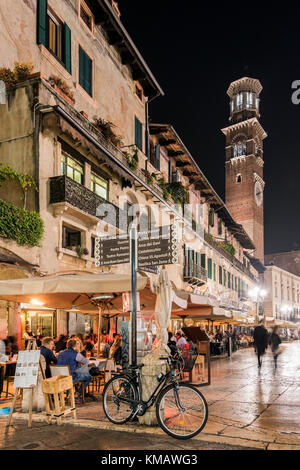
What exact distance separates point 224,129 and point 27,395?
70.6 metres

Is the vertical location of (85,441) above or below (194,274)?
below

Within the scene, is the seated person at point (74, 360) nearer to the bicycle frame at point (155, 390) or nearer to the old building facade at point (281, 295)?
the bicycle frame at point (155, 390)

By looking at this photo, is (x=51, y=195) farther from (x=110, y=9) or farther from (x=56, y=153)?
(x=110, y=9)

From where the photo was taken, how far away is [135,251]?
7.46 meters

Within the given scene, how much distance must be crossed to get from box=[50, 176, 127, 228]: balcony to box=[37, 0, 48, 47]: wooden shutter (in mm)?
5018

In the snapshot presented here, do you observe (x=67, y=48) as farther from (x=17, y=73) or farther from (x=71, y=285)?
(x=71, y=285)

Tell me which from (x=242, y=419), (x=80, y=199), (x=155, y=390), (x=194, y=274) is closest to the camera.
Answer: (x=155, y=390)

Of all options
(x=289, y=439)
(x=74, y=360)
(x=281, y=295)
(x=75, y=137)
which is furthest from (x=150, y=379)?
(x=281, y=295)

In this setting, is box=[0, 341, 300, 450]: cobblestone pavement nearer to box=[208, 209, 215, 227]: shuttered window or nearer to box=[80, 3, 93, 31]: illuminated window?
box=[80, 3, 93, 31]: illuminated window

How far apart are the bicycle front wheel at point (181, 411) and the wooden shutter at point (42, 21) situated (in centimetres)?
1404

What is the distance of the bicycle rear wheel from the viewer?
6598 mm

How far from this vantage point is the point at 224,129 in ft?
243

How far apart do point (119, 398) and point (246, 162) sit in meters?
66.0
